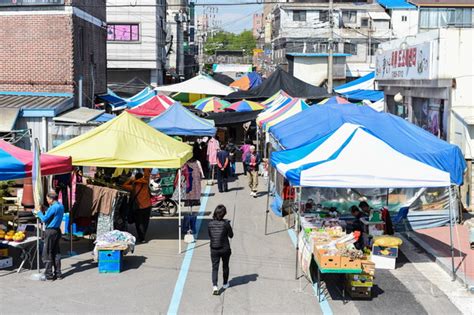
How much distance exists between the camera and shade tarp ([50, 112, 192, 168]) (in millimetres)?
13633

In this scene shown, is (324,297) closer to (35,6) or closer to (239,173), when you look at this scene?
(239,173)

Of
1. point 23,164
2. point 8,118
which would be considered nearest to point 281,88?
point 8,118

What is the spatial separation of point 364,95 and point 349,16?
40251 millimetres

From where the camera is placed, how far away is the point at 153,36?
58.2 m

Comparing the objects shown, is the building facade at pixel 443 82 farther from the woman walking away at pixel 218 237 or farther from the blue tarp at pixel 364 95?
the blue tarp at pixel 364 95

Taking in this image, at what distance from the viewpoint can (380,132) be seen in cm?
1650

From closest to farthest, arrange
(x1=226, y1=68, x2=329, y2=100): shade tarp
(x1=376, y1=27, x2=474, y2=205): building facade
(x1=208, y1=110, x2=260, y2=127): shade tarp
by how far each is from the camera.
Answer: (x1=376, y1=27, x2=474, y2=205): building facade → (x1=208, y1=110, x2=260, y2=127): shade tarp → (x1=226, y1=68, x2=329, y2=100): shade tarp

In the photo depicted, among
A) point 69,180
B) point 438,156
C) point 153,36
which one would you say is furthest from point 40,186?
point 153,36

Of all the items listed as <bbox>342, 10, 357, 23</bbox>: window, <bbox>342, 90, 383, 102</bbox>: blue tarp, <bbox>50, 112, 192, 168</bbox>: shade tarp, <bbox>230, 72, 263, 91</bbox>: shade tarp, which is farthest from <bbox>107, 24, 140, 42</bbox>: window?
<bbox>50, 112, 192, 168</bbox>: shade tarp

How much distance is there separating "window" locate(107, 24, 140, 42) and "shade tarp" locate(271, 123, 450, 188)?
47182 mm

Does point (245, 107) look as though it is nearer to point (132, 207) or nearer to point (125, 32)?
point (132, 207)

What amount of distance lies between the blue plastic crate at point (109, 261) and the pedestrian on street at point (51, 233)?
2.73ft

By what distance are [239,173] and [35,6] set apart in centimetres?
1030

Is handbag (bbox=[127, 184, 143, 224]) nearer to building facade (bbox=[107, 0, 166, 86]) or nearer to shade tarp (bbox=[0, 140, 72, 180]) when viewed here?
shade tarp (bbox=[0, 140, 72, 180])
